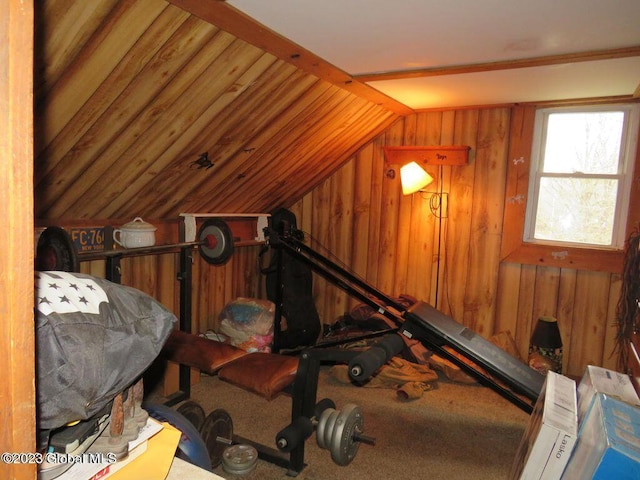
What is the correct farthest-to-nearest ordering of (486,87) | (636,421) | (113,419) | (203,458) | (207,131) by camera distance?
(486,87) → (207,131) → (203,458) → (636,421) → (113,419)

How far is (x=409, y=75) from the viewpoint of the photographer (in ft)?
8.48

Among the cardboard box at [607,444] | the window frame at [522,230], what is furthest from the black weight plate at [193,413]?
the window frame at [522,230]

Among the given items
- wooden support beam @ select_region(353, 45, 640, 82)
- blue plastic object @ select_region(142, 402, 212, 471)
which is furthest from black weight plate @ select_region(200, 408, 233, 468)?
wooden support beam @ select_region(353, 45, 640, 82)

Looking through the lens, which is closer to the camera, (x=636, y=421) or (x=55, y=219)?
(x=636, y=421)

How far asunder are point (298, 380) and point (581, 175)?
2783 mm

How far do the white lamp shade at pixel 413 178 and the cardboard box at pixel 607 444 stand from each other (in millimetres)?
2611

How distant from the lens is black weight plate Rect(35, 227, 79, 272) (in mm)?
1852

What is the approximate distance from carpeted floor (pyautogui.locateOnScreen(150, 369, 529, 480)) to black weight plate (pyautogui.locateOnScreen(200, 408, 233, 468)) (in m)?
0.07

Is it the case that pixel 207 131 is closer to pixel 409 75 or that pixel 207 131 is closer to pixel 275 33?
pixel 275 33

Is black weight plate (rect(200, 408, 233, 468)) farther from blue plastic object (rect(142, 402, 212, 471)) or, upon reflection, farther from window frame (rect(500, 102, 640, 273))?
window frame (rect(500, 102, 640, 273))

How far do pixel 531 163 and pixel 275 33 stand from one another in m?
2.48

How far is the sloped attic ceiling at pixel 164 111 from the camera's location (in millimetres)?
1645

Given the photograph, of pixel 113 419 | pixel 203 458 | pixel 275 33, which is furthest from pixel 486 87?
pixel 113 419

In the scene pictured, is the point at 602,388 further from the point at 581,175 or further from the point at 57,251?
the point at 581,175
